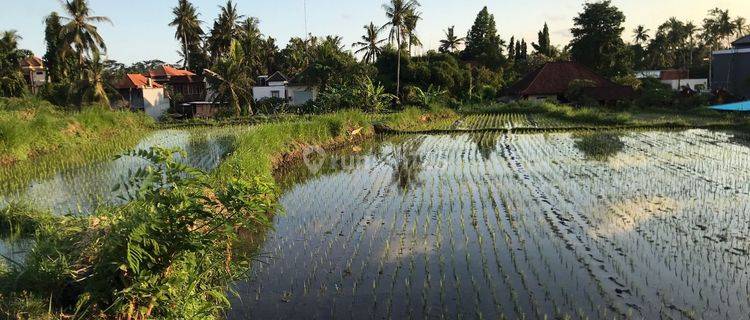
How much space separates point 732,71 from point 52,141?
109ft

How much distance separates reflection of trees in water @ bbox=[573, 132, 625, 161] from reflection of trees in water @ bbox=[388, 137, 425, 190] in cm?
385

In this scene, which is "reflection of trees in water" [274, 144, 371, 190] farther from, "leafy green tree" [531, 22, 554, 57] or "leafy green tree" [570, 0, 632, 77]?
"leafy green tree" [531, 22, 554, 57]

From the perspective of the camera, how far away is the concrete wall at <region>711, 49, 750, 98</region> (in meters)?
28.9

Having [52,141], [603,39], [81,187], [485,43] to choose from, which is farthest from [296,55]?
[81,187]

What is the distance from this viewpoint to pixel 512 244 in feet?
17.9

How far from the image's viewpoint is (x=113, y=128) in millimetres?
18938

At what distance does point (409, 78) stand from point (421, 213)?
26.8 meters

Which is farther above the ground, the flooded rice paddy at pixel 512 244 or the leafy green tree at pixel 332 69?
the leafy green tree at pixel 332 69

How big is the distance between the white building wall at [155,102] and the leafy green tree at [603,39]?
97.6 ft

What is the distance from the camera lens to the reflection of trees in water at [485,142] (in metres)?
13.1

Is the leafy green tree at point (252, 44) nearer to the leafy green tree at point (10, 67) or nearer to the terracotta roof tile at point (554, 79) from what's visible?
the leafy green tree at point (10, 67)

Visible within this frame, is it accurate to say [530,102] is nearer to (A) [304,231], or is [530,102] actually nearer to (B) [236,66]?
(B) [236,66]

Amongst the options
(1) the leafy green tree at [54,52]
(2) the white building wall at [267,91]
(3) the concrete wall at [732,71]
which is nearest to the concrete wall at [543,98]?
(3) the concrete wall at [732,71]

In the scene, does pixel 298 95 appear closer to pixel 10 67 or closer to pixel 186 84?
pixel 186 84
